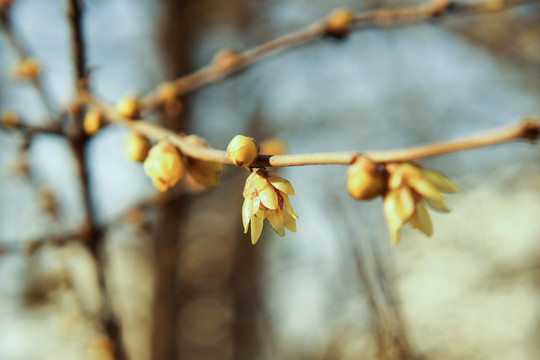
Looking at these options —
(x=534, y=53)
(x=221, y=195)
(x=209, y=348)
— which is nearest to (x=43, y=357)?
(x=209, y=348)

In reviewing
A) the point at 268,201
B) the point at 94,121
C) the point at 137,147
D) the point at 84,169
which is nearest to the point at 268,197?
the point at 268,201

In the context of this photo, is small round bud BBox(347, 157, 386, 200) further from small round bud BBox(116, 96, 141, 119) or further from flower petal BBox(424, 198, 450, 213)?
small round bud BBox(116, 96, 141, 119)

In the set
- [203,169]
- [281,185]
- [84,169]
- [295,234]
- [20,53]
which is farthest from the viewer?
[295,234]

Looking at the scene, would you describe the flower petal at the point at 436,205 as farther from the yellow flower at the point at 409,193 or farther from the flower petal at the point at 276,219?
the flower petal at the point at 276,219

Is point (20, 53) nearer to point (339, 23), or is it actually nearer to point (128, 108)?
point (128, 108)

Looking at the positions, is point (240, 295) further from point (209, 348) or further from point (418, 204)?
point (418, 204)

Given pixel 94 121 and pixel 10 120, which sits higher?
pixel 10 120

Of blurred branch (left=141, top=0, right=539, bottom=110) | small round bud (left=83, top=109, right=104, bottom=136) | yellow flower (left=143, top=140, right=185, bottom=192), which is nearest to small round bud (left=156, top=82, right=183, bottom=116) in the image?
blurred branch (left=141, top=0, right=539, bottom=110)

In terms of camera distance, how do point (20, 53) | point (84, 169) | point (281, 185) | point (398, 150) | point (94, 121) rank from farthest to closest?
point (20, 53), point (84, 169), point (94, 121), point (281, 185), point (398, 150)
